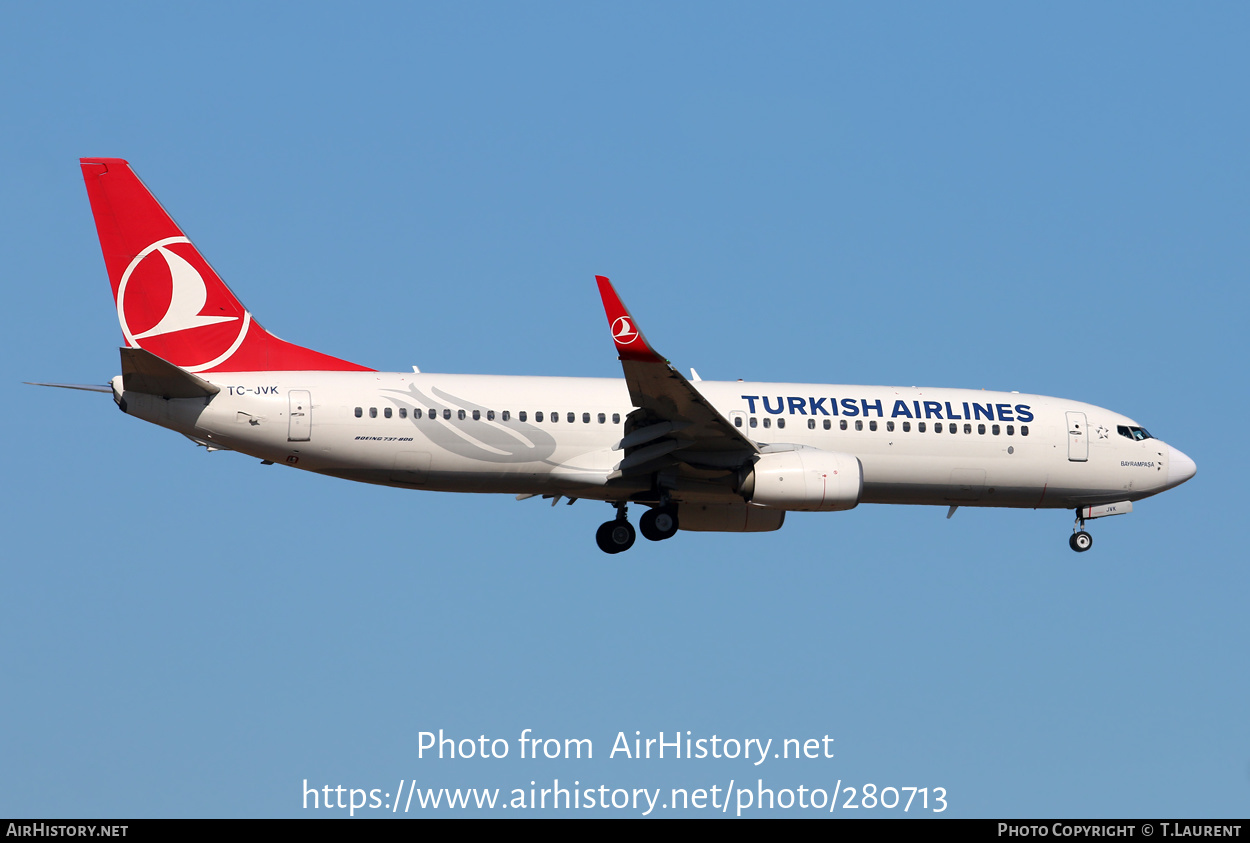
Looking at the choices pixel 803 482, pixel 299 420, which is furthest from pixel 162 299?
pixel 803 482

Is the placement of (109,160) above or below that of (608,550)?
above

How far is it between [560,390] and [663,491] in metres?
3.13

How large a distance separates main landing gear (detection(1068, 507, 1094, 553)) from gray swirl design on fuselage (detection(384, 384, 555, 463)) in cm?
1300

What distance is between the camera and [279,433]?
30.5m

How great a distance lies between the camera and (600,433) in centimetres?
3186

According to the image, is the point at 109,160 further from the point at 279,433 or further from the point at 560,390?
the point at 560,390

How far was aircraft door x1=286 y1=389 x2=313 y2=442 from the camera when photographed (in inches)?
1203

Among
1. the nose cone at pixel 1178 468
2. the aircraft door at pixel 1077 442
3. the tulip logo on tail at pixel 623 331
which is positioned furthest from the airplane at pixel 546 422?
the nose cone at pixel 1178 468

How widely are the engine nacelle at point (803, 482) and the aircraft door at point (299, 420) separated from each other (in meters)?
9.08

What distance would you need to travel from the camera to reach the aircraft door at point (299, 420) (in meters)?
30.6

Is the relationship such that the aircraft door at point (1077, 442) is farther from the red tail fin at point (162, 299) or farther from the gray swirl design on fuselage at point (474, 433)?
the red tail fin at point (162, 299)

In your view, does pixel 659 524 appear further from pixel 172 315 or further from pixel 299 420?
pixel 172 315

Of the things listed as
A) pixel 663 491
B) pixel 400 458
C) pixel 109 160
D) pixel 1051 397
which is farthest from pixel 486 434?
pixel 1051 397

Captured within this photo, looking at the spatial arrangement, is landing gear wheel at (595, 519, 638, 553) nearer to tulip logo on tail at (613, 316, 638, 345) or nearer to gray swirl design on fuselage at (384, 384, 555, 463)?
gray swirl design on fuselage at (384, 384, 555, 463)
